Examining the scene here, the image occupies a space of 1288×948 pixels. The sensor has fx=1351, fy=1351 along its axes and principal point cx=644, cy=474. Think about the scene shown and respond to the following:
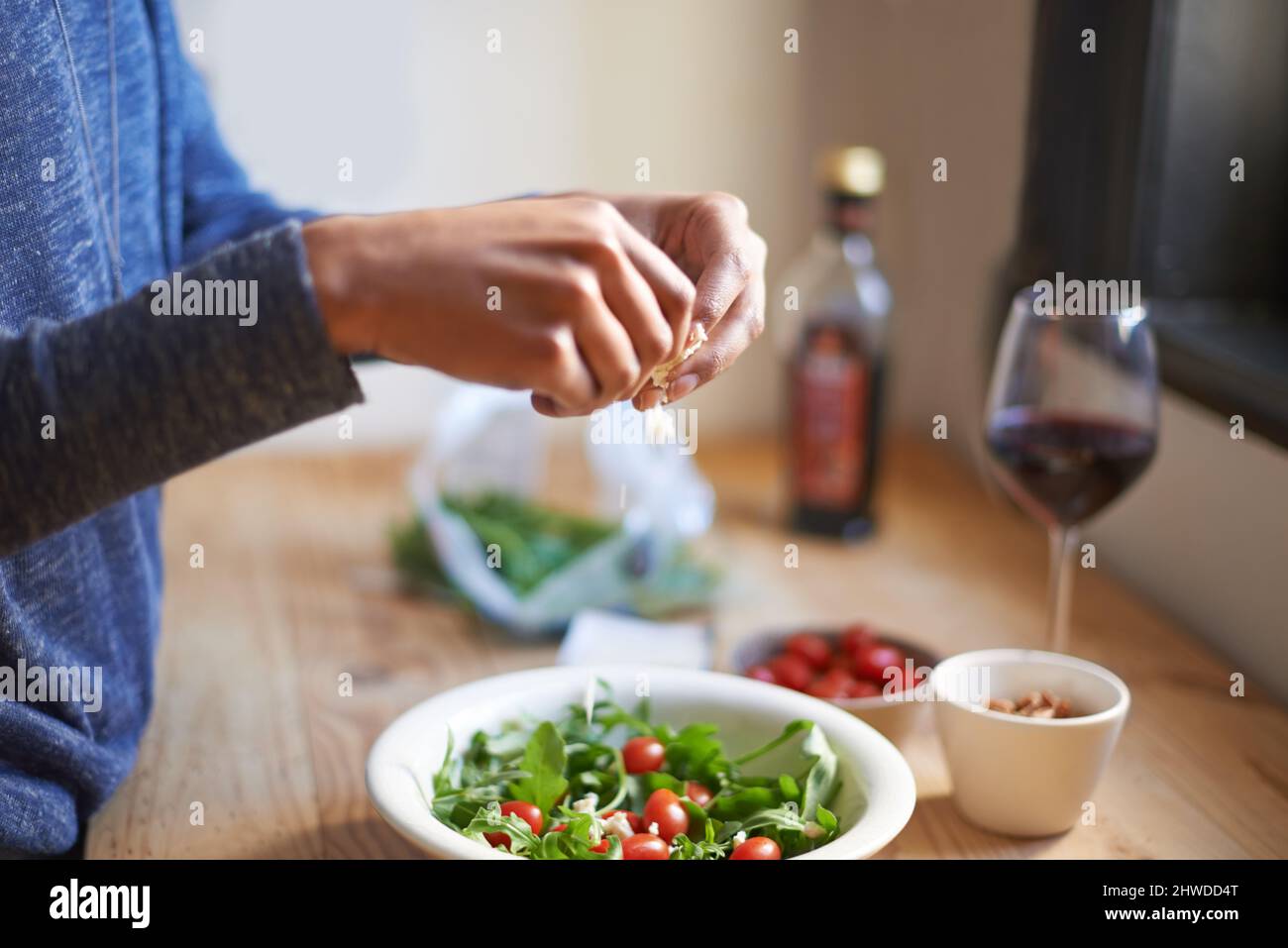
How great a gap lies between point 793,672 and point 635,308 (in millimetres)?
419

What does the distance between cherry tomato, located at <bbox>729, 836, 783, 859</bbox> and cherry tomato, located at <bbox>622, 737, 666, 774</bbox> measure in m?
0.10

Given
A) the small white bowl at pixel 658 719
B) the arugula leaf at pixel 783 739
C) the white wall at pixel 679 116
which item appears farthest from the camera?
the white wall at pixel 679 116

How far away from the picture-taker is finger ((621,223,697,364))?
56 cm

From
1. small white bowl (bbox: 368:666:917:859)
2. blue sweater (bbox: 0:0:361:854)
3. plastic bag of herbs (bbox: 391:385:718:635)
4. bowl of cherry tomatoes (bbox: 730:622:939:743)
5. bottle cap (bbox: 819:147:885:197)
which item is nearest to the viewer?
blue sweater (bbox: 0:0:361:854)

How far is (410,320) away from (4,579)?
1.00ft

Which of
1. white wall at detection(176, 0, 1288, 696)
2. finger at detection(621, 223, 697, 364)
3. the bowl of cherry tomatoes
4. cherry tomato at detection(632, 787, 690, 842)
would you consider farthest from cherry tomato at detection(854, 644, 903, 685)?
white wall at detection(176, 0, 1288, 696)

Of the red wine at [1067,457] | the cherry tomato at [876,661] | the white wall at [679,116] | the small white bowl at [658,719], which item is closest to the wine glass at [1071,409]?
the red wine at [1067,457]

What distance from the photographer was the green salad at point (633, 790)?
2.18ft

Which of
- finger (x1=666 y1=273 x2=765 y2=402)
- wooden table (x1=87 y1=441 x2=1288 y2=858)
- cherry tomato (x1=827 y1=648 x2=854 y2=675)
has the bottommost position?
wooden table (x1=87 y1=441 x2=1288 y2=858)

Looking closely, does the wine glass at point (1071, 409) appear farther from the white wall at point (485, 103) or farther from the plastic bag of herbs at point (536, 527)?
the white wall at point (485, 103)

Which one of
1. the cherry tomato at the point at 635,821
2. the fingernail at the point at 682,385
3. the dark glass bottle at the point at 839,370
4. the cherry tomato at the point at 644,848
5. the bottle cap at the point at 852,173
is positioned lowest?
the cherry tomato at the point at 635,821

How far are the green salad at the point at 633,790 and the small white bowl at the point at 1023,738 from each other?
10 cm

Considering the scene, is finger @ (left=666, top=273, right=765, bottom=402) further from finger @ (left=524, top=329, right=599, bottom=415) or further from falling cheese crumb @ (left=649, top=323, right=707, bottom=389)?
finger @ (left=524, top=329, right=599, bottom=415)
